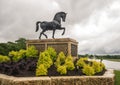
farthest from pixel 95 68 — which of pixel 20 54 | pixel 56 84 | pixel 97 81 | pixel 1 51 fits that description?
pixel 1 51

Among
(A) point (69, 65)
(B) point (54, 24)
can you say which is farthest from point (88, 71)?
(B) point (54, 24)

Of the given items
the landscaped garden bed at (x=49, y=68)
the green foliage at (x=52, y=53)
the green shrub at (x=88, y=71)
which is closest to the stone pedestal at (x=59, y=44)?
the green foliage at (x=52, y=53)

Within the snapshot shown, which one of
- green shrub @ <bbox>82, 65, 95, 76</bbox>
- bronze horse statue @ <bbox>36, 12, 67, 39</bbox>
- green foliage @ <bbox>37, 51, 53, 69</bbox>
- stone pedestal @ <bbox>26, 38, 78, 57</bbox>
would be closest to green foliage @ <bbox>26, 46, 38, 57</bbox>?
stone pedestal @ <bbox>26, 38, 78, 57</bbox>

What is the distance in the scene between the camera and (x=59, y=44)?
57.5 feet

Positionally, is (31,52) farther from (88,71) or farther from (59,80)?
(59,80)

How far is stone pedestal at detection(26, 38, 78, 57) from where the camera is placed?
56.7 feet

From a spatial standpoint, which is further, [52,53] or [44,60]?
[52,53]

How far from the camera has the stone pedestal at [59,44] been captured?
17.3 m

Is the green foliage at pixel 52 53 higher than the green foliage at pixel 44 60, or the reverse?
the green foliage at pixel 52 53

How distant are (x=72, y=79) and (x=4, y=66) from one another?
3967 millimetres

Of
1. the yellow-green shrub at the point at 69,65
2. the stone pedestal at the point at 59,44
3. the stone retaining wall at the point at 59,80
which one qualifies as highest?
the stone pedestal at the point at 59,44

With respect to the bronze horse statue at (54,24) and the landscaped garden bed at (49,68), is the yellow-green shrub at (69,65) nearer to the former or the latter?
the landscaped garden bed at (49,68)

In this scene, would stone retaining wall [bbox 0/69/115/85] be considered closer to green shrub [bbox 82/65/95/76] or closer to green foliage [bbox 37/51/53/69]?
green shrub [bbox 82/65/95/76]

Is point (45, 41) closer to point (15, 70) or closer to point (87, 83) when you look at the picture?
point (15, 70)
